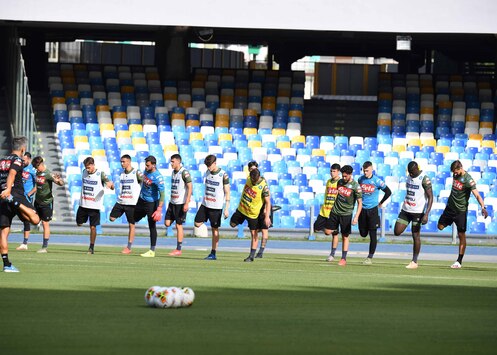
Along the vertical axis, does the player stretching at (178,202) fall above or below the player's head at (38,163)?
below

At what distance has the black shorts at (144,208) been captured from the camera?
22.6 m

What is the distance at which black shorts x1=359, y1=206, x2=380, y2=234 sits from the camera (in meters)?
21.8

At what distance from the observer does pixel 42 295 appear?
1326 cm

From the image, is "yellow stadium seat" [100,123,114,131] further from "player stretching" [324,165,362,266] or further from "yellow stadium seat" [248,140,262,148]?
"player stretching" [324,165,362,266]

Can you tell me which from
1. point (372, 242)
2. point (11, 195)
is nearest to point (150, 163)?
point (372, 242)

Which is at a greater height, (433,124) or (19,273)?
(433,124)

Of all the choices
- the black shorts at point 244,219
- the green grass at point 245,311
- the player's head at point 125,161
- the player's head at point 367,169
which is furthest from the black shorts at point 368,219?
the player's head at point 125,161

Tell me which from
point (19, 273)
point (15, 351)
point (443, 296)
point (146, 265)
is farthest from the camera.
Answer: point (146, 265)

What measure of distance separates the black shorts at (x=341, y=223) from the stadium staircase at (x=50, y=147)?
11.4 metres

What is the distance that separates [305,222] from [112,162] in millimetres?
5521

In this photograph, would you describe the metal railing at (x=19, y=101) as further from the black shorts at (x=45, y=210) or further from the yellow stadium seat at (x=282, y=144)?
the black shorts at (x=45, y=210)

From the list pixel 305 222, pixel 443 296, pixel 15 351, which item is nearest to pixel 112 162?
pixel 305 222

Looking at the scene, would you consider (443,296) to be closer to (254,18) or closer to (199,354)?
(199,354)

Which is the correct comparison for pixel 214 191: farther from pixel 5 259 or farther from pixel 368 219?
pixel 5 259
